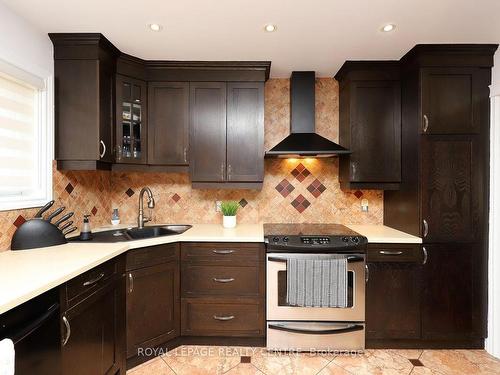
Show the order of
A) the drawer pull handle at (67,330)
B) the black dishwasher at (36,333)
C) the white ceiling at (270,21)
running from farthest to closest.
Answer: the white ceiling at (270,21) < the drawer pull handle at (67,330) < the black dishwasher at (36,333)

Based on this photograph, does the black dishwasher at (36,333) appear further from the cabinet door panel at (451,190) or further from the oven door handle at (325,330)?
the cabinet door panel at (451,190)

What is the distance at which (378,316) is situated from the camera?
7.13 feet

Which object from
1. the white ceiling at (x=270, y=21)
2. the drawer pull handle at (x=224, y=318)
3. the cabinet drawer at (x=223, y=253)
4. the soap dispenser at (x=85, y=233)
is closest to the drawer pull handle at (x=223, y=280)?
the cabinet drawer at (x=223, y=253)

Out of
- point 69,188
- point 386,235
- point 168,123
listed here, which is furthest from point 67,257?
point 386,235

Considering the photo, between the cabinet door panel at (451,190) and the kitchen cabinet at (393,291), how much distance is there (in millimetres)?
256

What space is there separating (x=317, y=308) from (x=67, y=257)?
70.3 inches

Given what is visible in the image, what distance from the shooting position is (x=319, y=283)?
2.08 m

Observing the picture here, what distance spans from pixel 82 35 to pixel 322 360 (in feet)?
10.1

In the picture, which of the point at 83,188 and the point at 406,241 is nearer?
the point at 406,241

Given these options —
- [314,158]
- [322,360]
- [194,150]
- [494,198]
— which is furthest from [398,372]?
[194,150]

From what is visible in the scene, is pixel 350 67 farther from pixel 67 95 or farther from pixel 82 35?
pixel 67 95

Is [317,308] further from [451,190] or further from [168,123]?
[168,123]

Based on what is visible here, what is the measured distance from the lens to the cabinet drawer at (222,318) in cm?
218

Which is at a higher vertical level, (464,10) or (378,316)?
(464,10)
